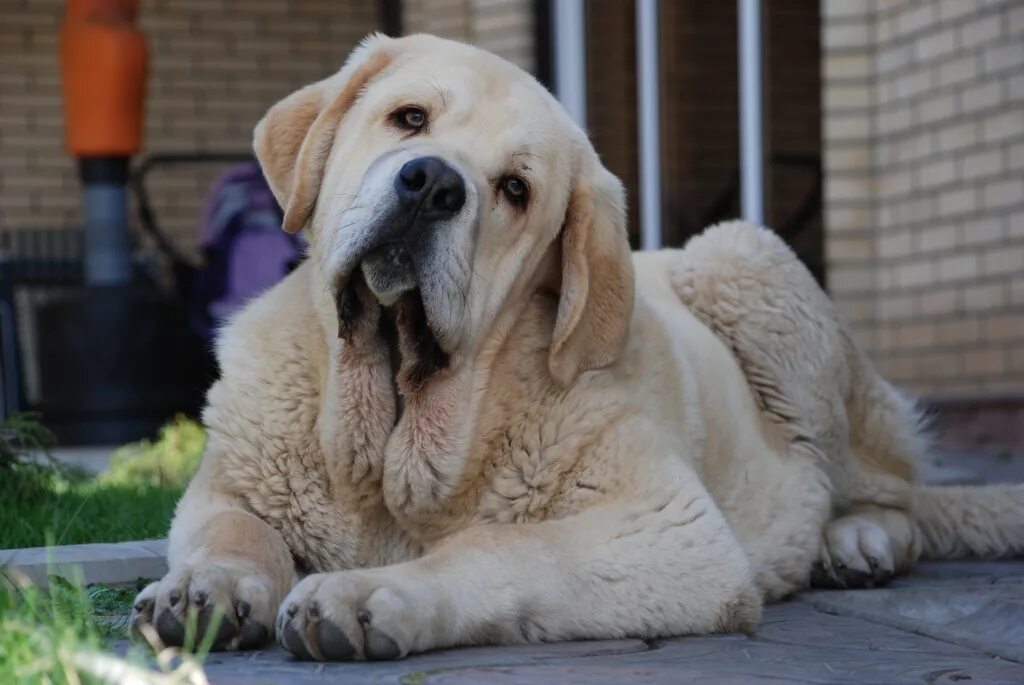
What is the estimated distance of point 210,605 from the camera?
2.70 m

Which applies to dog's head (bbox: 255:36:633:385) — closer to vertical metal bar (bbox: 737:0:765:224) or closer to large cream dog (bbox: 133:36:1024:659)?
large cream dog (bbox: 133:36:1024:659)

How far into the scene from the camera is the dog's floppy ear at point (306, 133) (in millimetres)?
3332

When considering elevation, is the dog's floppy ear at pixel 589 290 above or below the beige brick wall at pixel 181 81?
below

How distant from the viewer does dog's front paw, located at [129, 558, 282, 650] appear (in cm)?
268

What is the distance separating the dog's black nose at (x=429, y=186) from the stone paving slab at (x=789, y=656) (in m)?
0.83

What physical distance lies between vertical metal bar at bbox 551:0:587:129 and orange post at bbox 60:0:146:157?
2.27 metres

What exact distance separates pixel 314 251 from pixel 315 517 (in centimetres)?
56

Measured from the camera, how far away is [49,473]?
468cm

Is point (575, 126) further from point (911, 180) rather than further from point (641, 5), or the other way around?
point (641, 5)

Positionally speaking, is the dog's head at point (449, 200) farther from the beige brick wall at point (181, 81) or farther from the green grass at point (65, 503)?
the beige brick wall at point (181, 81)

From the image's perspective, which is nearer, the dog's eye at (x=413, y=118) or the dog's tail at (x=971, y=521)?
the dog's eye at (x=413, y=118)

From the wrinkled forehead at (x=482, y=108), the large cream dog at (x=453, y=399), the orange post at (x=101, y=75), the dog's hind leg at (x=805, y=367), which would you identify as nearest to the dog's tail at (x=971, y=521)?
the dog's hind leg at (x=805, y=367)

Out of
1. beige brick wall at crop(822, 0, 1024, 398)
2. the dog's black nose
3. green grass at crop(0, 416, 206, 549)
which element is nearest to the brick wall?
beige brick wall at crop(822, 0, 1024, 398)

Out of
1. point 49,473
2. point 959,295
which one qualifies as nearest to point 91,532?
point 49,473
